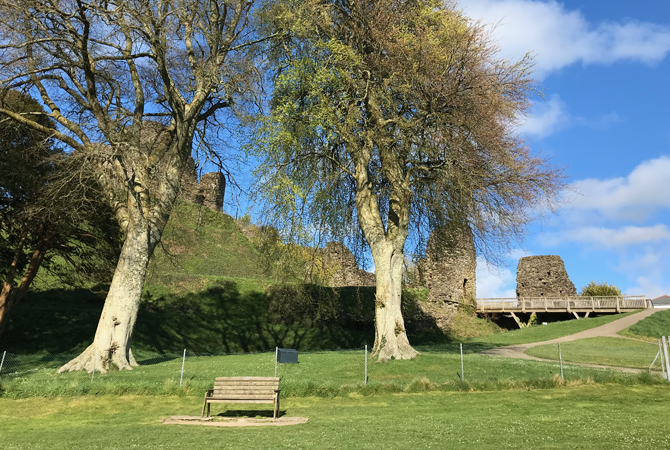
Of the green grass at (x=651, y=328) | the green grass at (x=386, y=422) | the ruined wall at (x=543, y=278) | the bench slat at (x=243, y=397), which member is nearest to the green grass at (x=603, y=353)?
the green grass at (x=651, y=328)

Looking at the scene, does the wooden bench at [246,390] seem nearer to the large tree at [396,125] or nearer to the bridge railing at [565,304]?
the large tree at [396,125]

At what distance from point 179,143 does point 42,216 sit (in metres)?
5.67

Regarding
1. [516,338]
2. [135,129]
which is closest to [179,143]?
[135,129]

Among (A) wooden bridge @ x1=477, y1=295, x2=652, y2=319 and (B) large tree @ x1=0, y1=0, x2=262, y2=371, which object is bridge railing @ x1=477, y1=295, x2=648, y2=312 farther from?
(B) large tree @ x1=0, y1=0, x2=262, y2=371

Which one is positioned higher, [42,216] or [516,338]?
[42,216]

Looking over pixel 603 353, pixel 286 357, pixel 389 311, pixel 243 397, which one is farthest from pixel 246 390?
pixel 603 353

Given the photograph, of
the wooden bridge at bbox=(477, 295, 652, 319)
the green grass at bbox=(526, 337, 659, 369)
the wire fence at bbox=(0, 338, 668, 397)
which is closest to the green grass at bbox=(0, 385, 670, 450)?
the wire fence at bbox=(0, 338, 668, 397)

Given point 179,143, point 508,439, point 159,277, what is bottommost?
point 508,439

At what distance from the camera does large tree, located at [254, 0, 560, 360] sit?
48.0 feet

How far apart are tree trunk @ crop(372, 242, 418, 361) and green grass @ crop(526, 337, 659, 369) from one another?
305 inches

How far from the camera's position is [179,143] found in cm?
1727

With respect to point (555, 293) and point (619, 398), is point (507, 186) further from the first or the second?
point (555, 293)

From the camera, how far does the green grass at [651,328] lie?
95.7 ft

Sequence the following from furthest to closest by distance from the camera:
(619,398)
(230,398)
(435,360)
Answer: (435,360) < (619,398) < (230,398)
